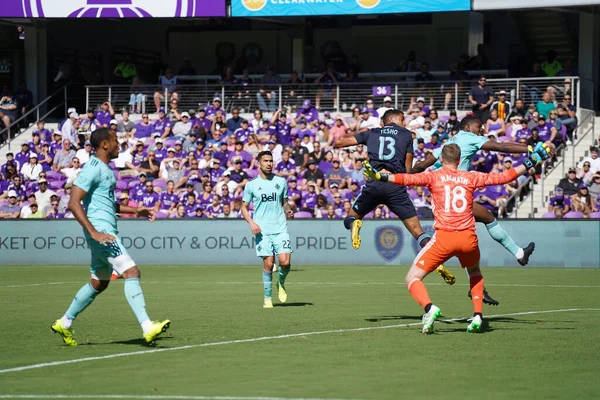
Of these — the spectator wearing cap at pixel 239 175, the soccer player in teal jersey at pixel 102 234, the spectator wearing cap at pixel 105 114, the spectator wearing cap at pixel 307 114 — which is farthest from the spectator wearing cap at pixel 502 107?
the soccer player in teal jersey at pixel 102 234

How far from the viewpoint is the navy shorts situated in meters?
14.3

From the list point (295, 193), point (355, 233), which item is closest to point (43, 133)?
point (295, 193)

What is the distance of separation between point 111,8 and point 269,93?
5.38 metres

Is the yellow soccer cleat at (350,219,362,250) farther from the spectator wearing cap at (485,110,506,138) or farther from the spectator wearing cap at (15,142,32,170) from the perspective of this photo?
the spectator wearing cap at (15,142,32,170)

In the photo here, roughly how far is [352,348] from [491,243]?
15.9 metres

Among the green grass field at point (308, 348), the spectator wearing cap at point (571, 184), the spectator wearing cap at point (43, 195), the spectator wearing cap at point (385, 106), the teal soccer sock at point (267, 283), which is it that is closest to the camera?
the green grass field at point (308, 348)

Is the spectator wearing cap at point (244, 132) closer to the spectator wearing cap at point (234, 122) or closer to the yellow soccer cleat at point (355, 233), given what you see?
the spectator wearing cap at point (234, 122)

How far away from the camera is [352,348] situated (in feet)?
33.2

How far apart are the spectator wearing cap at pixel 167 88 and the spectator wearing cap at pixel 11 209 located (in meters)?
6.87

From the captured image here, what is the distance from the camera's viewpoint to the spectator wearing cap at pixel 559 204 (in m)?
25.4

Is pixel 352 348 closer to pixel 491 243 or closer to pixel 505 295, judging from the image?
pixel 505 295

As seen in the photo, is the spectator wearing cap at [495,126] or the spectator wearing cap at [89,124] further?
the spectator wearing cap at [89,124]

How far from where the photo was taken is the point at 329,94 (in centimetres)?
3319

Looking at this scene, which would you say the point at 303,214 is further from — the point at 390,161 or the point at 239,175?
the point at 390,161
